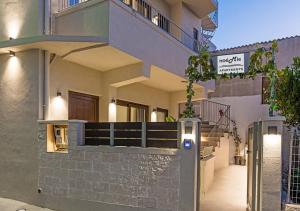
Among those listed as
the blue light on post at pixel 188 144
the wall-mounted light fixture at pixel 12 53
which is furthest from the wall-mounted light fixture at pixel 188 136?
the wall-mounted light fixture at pixel 12 53

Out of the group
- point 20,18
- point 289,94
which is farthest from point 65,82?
point 289,94

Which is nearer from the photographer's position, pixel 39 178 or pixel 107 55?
pixel 39 178

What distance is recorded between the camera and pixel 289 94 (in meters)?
6.29

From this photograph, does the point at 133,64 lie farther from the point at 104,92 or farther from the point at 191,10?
the point at 191,10

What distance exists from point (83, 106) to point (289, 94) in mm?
6538

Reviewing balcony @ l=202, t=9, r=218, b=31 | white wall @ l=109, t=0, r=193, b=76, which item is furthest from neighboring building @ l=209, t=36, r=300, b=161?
white wall @ l=109, t=0, r=193, b=76

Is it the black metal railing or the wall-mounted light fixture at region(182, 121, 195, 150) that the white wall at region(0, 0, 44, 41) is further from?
the wall-mounted light fixture at region(182, 121, 195, 150)

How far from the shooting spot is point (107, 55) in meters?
8.46

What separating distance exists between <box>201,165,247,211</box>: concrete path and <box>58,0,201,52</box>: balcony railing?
5.74 meters

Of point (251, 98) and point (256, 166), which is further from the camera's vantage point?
point (251, 98)

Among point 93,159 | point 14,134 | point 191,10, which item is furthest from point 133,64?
point 191,10

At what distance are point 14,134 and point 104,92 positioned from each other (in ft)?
11.1

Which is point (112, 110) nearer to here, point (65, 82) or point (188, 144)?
point (65, 82)

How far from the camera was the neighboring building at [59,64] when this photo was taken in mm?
7832
